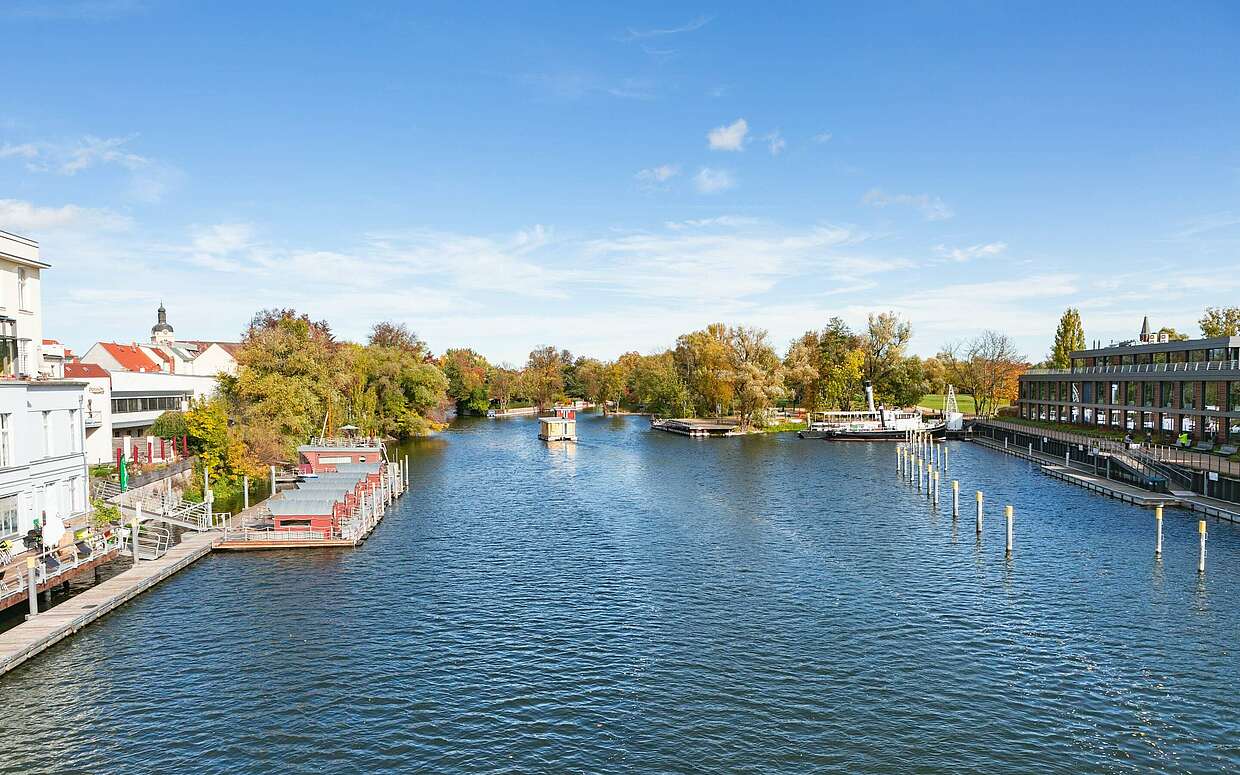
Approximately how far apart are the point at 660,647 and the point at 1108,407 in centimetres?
9455

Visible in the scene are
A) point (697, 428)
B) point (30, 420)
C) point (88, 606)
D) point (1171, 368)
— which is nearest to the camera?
point (88, 606)

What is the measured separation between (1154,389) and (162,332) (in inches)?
5868

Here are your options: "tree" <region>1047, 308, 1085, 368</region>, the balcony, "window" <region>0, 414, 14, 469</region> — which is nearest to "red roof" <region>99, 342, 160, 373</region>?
"window" <region>0, 414, 14, 469</region>

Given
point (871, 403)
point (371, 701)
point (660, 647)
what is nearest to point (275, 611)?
point (371, 701)

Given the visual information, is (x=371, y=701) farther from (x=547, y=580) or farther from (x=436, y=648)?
(x=547, y=580)

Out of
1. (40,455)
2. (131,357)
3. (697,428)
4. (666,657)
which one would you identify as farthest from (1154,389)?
(131,357)

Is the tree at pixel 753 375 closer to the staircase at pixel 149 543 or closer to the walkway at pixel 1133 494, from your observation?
the walkway at pixel 1133 494

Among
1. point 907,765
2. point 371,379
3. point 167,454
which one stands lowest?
point 907,765

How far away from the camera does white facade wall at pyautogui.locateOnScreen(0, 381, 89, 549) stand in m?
37.0

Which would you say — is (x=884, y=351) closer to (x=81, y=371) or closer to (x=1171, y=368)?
(x=1171, y=368)

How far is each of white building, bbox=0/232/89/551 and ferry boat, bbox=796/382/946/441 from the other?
354 ft

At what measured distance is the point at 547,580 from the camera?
43031 millimetres

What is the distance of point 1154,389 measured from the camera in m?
93.4

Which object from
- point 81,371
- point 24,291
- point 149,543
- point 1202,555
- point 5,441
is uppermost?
point 24,291
